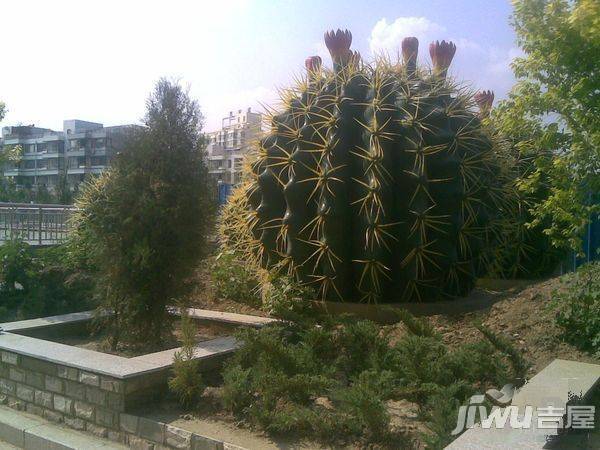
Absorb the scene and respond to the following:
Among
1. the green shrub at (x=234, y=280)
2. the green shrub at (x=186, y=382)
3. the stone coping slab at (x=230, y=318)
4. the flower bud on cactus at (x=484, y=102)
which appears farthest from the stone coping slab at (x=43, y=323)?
the flower bud on cactus at (x=484, y=102)

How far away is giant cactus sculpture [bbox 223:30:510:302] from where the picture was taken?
21.6ft

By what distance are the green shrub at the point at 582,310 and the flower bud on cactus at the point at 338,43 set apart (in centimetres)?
390

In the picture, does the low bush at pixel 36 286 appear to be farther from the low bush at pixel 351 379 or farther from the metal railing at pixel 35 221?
the metal railing at pixel 35 221

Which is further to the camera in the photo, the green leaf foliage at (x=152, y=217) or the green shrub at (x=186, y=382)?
the green leaf foliage at (x=152, y=217)

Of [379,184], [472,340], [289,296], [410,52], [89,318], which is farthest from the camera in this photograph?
[410,52]

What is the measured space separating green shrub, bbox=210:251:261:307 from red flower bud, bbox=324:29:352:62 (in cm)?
300

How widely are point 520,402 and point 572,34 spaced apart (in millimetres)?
2771

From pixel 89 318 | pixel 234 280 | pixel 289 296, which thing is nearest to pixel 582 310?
pixel 289 296

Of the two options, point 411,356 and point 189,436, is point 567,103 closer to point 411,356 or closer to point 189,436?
point 411,356

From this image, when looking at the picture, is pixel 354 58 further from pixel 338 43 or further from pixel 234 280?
pixel 234 280

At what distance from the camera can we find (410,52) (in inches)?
300

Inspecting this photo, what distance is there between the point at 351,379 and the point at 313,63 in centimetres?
450

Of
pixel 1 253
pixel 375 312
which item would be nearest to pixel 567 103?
pixel 375 312

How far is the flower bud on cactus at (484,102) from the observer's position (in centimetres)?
820
